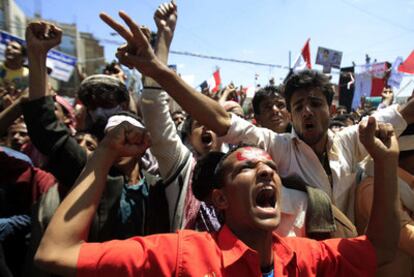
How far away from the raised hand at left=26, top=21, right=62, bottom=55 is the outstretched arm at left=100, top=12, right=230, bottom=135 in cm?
34

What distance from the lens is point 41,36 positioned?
169 centimetres

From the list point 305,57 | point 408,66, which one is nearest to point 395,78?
point 305,57

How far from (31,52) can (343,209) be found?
71.7 inches

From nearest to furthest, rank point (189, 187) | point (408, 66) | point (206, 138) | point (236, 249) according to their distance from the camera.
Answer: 1. point (236, 249)
2. point (189, 187)
3. point (206, 138)
4. point (408, 66)

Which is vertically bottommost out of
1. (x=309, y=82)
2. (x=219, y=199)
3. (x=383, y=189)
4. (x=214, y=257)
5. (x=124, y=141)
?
(x=214, y=257)

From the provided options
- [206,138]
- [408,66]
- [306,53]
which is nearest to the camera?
[206,138]

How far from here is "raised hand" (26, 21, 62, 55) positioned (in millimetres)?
1650

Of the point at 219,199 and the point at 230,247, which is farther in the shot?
the point at 219,199

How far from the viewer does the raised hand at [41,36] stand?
165cm

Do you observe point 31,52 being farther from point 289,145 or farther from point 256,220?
point 289,145

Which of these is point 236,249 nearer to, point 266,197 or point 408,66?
point 266,197

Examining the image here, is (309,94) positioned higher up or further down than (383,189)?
higher up

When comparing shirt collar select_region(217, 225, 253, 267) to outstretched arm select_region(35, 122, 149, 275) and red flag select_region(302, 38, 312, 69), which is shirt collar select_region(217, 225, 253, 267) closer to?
outstretched arm select_region(35, 122, 149, 275)

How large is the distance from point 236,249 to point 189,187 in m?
0.51
